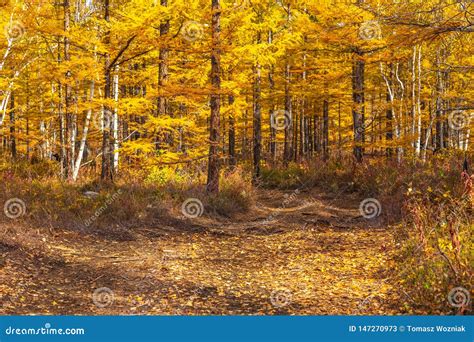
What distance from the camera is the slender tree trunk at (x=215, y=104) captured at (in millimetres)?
12102

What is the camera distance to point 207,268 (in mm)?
7562

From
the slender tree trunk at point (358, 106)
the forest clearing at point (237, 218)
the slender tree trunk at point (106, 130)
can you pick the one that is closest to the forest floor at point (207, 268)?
the forest clearing at point (237, 218)

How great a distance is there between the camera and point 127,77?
70.1 feet

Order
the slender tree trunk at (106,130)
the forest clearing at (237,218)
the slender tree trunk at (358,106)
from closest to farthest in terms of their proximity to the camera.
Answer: the forest clearing at (237,218), the slender tree trunk at (106,130), the slender tree trunk at (358,106)

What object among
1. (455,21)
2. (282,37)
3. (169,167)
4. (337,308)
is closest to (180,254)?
(337,308)

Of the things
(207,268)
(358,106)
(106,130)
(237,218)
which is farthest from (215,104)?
(207,268)

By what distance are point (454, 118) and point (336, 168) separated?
8.45 meters

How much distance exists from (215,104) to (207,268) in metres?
5.88

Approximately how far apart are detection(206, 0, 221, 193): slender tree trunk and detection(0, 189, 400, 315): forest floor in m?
1.68

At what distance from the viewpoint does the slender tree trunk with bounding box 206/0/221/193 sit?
12.1 m

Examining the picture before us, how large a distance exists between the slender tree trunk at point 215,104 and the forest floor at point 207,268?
168cm

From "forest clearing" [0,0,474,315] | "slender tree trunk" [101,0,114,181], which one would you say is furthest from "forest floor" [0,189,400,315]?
"slender tree trunk" [101,0,114,181]

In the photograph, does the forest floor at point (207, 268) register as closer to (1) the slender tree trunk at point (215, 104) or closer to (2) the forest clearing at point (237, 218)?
(2) the forest clearing at point (237, 218)

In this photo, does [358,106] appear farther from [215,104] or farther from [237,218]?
[237,218]
